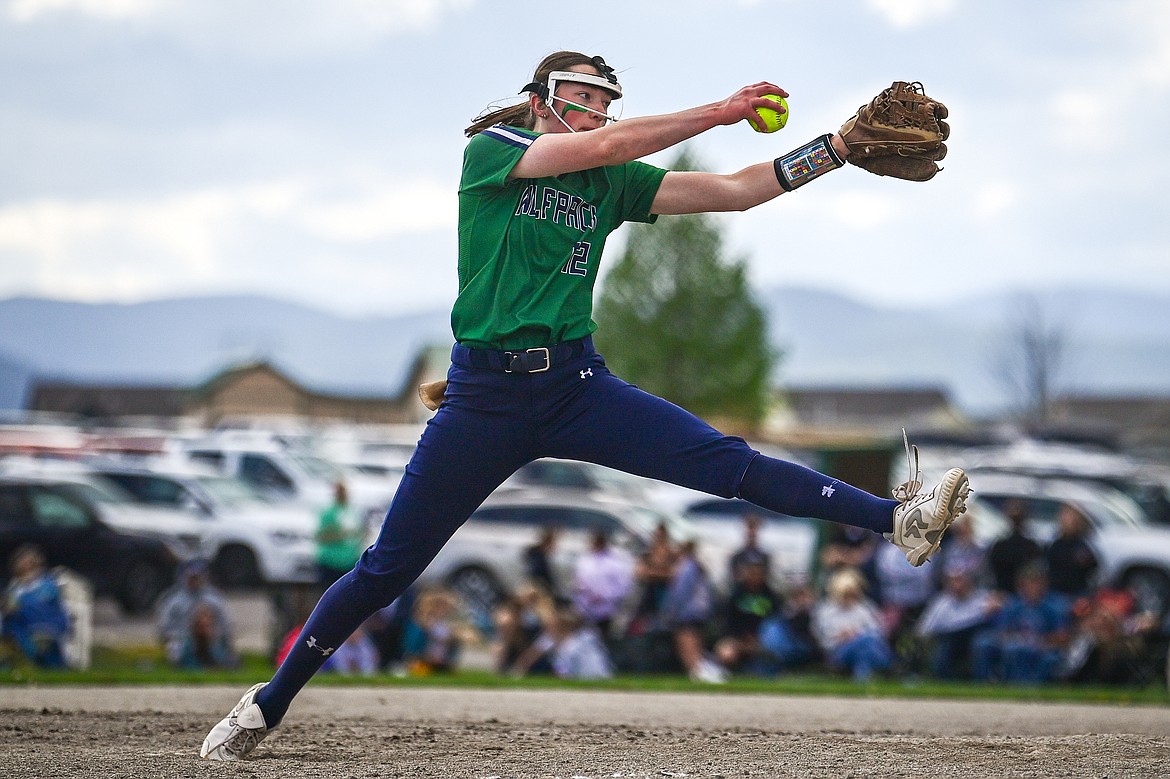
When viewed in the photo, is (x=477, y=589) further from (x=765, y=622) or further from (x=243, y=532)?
(x=765, y=622)

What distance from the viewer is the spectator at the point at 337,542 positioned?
1501cm

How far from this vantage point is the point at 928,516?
194 inches

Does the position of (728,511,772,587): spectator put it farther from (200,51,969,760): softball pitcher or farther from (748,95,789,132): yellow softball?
(748,95,789,132): yellow softball

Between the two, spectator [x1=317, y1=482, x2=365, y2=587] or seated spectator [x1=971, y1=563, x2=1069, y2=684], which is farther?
spectator [x1=317, y1=482, x2=365, y2=587]

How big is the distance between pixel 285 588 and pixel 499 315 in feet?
35.3

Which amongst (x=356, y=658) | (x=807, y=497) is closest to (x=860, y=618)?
(x=356, y=658)

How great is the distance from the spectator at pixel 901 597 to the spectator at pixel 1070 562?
1.23m

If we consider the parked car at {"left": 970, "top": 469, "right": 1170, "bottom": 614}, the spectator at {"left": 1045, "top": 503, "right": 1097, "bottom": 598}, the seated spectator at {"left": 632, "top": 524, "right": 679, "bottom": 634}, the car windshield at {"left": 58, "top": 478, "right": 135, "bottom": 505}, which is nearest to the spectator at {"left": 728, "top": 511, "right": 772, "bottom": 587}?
the seated spectator at {"left": 632, "top": 524, "right": 679, "bottom": 634}

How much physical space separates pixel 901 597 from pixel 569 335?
10.0m

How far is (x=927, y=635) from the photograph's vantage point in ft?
44.9

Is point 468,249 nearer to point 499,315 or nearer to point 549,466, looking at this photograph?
point 499,315

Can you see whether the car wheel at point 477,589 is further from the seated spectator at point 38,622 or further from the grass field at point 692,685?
the seated spectator at point 38,622

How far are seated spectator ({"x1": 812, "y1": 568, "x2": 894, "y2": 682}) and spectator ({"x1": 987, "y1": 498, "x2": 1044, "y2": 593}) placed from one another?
4.87 feet

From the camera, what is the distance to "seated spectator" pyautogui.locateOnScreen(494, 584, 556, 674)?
44.9 feet
